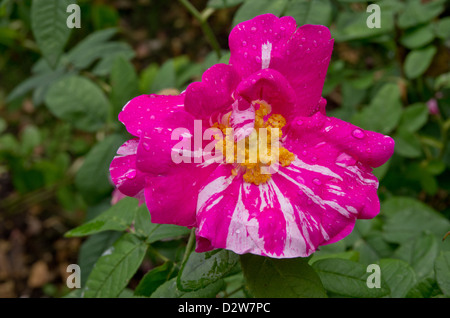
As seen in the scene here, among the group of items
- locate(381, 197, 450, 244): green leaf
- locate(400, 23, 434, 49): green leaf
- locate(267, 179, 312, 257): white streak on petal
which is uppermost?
locate(400, 23, 434, 49): green leaf

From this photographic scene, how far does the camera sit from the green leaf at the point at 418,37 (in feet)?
5.24

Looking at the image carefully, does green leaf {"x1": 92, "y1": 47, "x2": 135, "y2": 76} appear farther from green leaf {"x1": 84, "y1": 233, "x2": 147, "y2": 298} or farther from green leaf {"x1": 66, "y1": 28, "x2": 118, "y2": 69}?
green leaf {"x1": 84, "y1": 233, "x2": 147, "y2": 298}

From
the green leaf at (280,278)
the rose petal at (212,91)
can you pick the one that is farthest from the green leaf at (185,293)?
the rose petal at (212,91)

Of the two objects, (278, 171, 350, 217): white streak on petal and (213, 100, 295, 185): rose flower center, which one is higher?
(213, 100, 295, 185): rose flower center

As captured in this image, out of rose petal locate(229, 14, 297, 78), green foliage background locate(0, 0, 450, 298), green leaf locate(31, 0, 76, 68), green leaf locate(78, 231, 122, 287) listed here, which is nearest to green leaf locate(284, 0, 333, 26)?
green foliage background locate(0, 0, 450, 298)

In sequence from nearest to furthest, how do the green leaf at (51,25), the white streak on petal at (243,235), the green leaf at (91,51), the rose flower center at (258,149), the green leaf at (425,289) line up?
the white streak on petal at (243,235) < the rose flower center at (258,149) < the green leaf at (425,289) < the green leaf at (51,25) < the green leaf at (91,51)

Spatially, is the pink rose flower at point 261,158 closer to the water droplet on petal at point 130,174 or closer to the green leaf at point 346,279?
the water droplet on petal at point 130,174

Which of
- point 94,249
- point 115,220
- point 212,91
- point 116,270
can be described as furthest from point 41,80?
point 212,91

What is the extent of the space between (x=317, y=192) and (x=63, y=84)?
1.20 metres

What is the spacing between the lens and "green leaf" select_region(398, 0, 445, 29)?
160 cm

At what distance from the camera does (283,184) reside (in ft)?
2.58

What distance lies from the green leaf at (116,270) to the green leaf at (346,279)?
1.30 feet

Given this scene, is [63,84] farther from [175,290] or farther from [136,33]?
[136,33]

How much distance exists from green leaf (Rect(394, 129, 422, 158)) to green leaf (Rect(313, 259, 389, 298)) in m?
0.78
